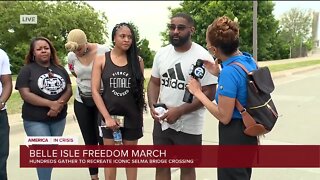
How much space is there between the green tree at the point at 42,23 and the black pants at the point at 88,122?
12.4m

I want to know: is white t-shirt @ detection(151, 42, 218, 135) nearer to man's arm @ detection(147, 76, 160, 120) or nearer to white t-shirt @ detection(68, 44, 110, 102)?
man's arm @ detection(147, 76, 160, 120)

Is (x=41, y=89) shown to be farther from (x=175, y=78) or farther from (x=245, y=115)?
(x=245, y=115)

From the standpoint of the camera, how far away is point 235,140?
2.76 meters

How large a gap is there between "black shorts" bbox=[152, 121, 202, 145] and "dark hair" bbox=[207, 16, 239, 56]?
0.97 meters

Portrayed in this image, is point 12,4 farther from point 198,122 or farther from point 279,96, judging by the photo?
point 198,122

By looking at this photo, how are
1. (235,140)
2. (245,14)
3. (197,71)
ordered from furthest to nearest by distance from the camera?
1. (245,14)
2. (197,71)
3. (235,140)

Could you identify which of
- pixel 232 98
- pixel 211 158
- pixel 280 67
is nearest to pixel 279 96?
pixel 280 67

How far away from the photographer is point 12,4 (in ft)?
69.6

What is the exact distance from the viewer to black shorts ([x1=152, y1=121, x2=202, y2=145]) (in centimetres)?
342

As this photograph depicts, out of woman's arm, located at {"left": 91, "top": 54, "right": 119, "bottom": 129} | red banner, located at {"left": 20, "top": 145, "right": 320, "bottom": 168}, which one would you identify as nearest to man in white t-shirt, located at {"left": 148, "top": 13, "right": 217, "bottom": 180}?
red banner, located at {"left": 20, "top": 145, "right": 320, "bottom": 168}

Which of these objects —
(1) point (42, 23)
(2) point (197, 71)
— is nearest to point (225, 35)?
(2) point (197, 71)

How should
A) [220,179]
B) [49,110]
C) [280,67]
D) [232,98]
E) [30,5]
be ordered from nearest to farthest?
1. [232,98]
2. [220,179]
3. [49,110]
4. [280,67]
5. [30,5]

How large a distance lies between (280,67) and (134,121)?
6.23m

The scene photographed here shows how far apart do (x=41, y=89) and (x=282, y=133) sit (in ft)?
14.4
